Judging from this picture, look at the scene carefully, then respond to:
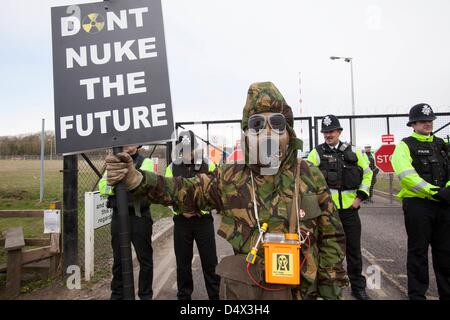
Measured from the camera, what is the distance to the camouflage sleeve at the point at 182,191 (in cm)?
167

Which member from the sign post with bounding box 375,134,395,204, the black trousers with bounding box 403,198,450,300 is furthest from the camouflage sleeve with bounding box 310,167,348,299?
the sign post with bounding box 375,134,395,204

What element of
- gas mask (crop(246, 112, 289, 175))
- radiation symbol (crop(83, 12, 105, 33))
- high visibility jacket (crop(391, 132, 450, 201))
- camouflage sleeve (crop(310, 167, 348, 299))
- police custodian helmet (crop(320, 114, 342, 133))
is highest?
radiation symbol (crop(83, 12, 105, 33))

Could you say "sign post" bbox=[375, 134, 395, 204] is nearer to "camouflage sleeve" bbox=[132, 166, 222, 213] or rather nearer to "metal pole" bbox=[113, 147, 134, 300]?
"camouflage sleeve" bbox=[132, 166, 222, 213]

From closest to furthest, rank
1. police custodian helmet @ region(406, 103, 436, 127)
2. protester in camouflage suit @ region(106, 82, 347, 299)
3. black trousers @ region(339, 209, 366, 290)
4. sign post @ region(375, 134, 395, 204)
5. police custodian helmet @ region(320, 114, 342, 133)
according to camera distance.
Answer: protester in camouflage suit @ region(106, 82, 347, 299), police custodian helmet @ region(406, 103, 436, 127), black trousers @ region(339, 209, 366, 290), police custodian helmet @ region(320, 114, 342, 133), sign post @ region(375, 134, 395, 204)

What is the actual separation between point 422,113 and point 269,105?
7.89 ft

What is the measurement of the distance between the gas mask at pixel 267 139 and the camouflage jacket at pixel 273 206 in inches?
4.3

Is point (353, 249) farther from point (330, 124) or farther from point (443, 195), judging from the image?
point (330, 124)

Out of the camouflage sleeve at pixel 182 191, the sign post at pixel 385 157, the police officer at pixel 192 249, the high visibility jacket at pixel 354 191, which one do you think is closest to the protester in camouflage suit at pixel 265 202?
the camouflage sleeve at pixel 182 191

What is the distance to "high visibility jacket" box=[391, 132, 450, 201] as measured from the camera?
2904 millimetres

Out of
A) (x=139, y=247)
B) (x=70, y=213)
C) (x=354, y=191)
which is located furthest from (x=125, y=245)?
(x=354, y=191)

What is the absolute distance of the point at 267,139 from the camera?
1709 millimetres

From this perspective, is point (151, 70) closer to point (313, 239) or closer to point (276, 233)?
point (276, 233)

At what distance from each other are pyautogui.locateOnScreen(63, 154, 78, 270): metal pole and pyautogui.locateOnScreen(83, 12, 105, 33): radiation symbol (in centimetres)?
257

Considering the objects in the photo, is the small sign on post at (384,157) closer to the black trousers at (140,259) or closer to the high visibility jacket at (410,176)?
the high visibility jacket at (410,176)
